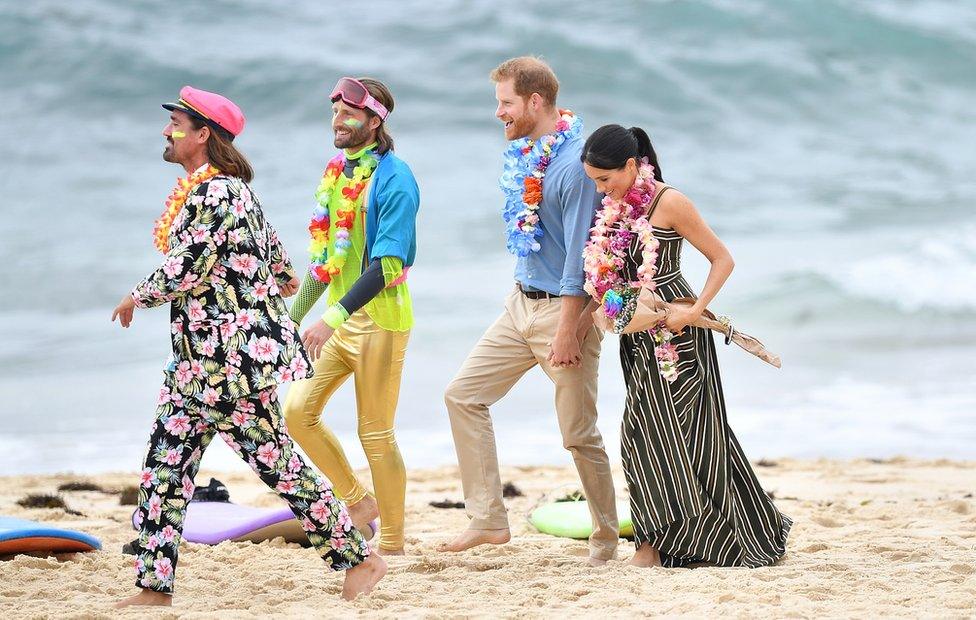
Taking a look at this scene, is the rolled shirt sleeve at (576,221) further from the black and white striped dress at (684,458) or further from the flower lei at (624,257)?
the black and white striped dress at (684,458)

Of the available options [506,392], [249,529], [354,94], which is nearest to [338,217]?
[354,94]

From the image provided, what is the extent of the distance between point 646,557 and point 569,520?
134 cm

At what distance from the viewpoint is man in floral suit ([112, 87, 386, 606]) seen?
420 cm

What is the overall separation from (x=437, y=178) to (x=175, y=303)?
56.5 feet

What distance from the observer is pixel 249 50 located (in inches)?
963

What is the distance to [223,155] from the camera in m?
4.45

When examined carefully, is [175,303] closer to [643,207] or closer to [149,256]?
[643,207]

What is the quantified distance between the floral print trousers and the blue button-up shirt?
138 centimetres

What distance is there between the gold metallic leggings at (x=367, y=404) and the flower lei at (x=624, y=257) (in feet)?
3.22

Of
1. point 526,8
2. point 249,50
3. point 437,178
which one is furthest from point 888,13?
point 249,50

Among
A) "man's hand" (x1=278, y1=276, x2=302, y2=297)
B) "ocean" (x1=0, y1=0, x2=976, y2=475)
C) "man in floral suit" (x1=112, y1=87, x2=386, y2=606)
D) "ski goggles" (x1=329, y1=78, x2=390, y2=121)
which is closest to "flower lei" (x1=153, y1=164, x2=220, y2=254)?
"man in floral suit" (x1=112, y1=87, x2=386, y2=606)

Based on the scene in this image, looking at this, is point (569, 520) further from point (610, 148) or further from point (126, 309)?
point (126, 309)

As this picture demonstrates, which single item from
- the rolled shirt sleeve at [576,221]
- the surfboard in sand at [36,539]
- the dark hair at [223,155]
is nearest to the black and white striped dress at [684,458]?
the rolled shirt sleeve at [576,221]

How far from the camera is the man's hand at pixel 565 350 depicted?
16.6 ft
